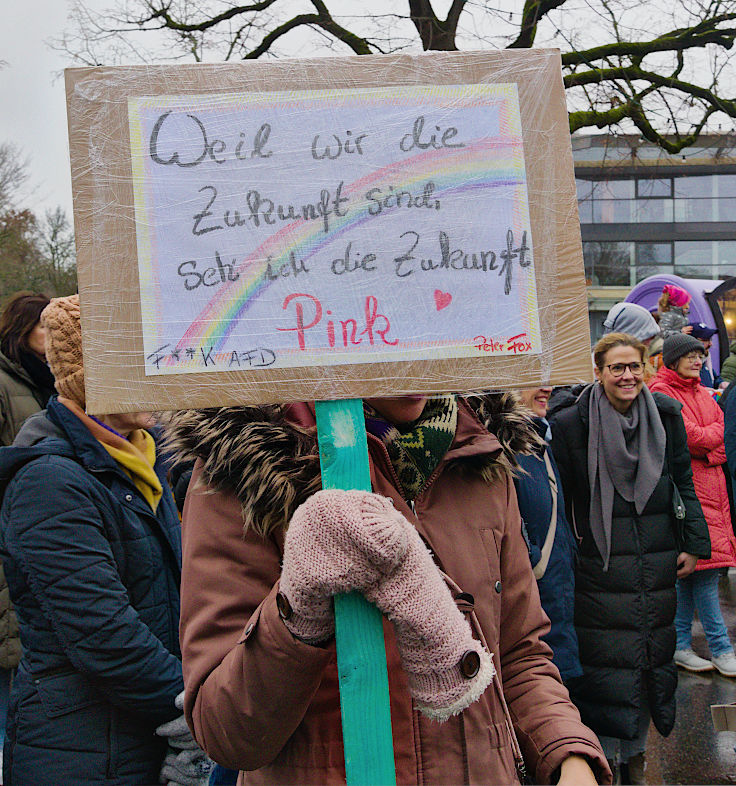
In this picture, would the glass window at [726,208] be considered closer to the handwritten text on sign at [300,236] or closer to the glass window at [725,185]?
the glass window at [725,185]

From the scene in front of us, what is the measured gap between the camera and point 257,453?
1.31 meters

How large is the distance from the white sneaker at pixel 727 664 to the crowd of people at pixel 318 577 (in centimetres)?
129

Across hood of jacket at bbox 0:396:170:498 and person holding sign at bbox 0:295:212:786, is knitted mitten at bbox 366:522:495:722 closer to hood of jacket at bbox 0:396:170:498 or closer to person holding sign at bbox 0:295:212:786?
person holding sign at bbox 0:295:212:786

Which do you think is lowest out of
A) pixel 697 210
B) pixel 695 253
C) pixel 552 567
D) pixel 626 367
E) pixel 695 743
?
pixel 695 743

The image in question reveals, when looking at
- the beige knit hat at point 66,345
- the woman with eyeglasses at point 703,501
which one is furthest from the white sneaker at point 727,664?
the beige knit hat at point 66,345

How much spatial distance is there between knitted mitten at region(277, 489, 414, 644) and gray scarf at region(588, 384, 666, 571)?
8.29 feet

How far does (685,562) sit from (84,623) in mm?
3011

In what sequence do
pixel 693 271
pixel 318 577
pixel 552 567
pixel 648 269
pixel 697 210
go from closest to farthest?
1. pixel 318 577
2. pixel 552 567
3. pixel 693 271
4. pixel 648 269
5. pixel 697 210

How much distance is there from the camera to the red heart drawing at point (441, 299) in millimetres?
Result: 1279

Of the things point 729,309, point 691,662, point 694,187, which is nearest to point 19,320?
point 691,662

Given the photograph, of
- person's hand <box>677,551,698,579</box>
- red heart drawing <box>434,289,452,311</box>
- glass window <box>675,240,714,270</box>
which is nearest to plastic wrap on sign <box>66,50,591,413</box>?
red heart drawing <box>434,289,452,311</box>

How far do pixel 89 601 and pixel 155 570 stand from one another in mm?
240

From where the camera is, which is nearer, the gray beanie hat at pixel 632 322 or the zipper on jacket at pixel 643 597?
the zipper on jacket at pixel 643 597

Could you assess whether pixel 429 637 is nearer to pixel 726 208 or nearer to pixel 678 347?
pixel 678 347
